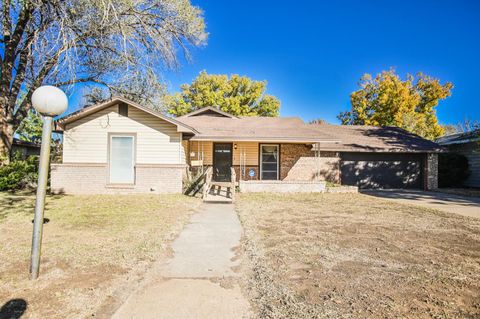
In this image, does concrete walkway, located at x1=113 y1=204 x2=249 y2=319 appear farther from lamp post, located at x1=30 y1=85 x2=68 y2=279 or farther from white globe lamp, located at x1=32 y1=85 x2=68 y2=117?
white globe lamp, located at x1=32 y1=85 x2=68 y2=117

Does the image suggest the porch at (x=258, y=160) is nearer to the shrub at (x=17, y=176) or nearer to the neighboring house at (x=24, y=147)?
the shrub at (x=17, y=176)

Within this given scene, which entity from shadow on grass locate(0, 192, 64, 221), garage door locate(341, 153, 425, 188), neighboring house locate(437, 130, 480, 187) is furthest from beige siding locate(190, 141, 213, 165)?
Answer: neighboring house locate(437, 130, 480, 187)

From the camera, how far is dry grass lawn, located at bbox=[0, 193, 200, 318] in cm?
271

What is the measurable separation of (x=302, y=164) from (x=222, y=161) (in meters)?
4.59

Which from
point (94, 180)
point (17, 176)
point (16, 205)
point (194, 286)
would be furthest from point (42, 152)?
point (17, 176)

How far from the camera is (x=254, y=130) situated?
1403 centimetres

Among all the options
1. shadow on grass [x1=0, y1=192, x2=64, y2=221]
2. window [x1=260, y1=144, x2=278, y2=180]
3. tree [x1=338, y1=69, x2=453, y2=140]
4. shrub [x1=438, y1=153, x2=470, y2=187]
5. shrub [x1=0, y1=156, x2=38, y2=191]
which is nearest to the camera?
shadow on grass [x1=0, y1=192, x2=64, y2=221]

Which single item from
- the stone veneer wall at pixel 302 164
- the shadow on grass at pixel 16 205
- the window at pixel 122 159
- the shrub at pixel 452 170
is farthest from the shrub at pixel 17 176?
the shrub at pixel 452 170

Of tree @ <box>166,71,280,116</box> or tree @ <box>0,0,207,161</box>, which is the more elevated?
tree @ <box>166,71,280,116</box>

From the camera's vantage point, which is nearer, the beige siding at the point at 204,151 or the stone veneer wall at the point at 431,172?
the beige siding at the point at 204,151

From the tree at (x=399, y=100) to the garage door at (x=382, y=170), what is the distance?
43.0ft

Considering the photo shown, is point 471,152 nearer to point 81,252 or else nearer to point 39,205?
point 81,252

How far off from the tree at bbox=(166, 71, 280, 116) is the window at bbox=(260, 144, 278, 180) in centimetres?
1865

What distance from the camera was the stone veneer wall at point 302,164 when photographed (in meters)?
15.1
